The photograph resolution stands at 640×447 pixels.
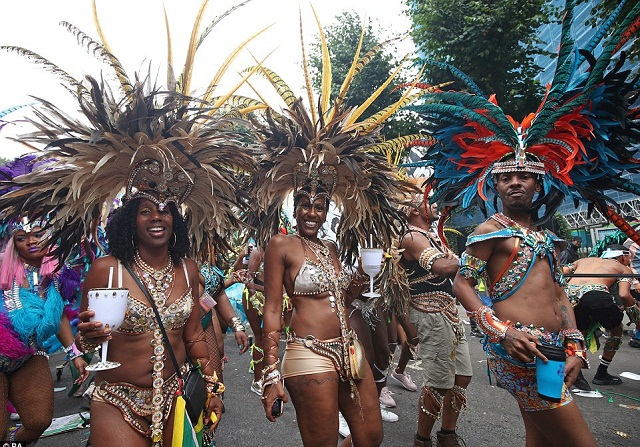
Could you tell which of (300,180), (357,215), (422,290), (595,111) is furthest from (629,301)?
(300,180)

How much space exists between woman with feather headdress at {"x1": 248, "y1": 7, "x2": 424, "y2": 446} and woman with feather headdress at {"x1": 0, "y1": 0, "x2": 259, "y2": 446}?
0.43 meters

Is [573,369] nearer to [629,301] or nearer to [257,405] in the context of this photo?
[257,405]

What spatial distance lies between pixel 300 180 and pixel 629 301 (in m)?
5.92

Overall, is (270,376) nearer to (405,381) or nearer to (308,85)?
(308,85)

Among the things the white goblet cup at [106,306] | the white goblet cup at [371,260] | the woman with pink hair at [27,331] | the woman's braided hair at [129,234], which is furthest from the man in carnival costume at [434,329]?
the woman with pink hair at [27,331]

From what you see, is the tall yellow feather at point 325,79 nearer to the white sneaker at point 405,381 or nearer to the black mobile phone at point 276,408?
the black mobile phone at point 276,408

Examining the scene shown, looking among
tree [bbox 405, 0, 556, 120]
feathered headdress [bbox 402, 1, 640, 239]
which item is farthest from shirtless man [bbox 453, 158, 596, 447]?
tree [bbox 405, 0, 556, 120]

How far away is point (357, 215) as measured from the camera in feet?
11.2

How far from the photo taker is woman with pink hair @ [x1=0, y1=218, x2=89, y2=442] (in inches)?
118

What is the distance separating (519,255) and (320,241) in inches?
53.6

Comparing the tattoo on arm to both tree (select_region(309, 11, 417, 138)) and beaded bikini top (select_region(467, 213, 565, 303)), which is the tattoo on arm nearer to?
beaded bikini top (select_region(467, 213, 565, 303))

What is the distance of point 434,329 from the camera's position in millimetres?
3967

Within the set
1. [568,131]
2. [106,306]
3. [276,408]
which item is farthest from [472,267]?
[106,306]

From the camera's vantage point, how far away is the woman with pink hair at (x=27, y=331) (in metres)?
3.00
